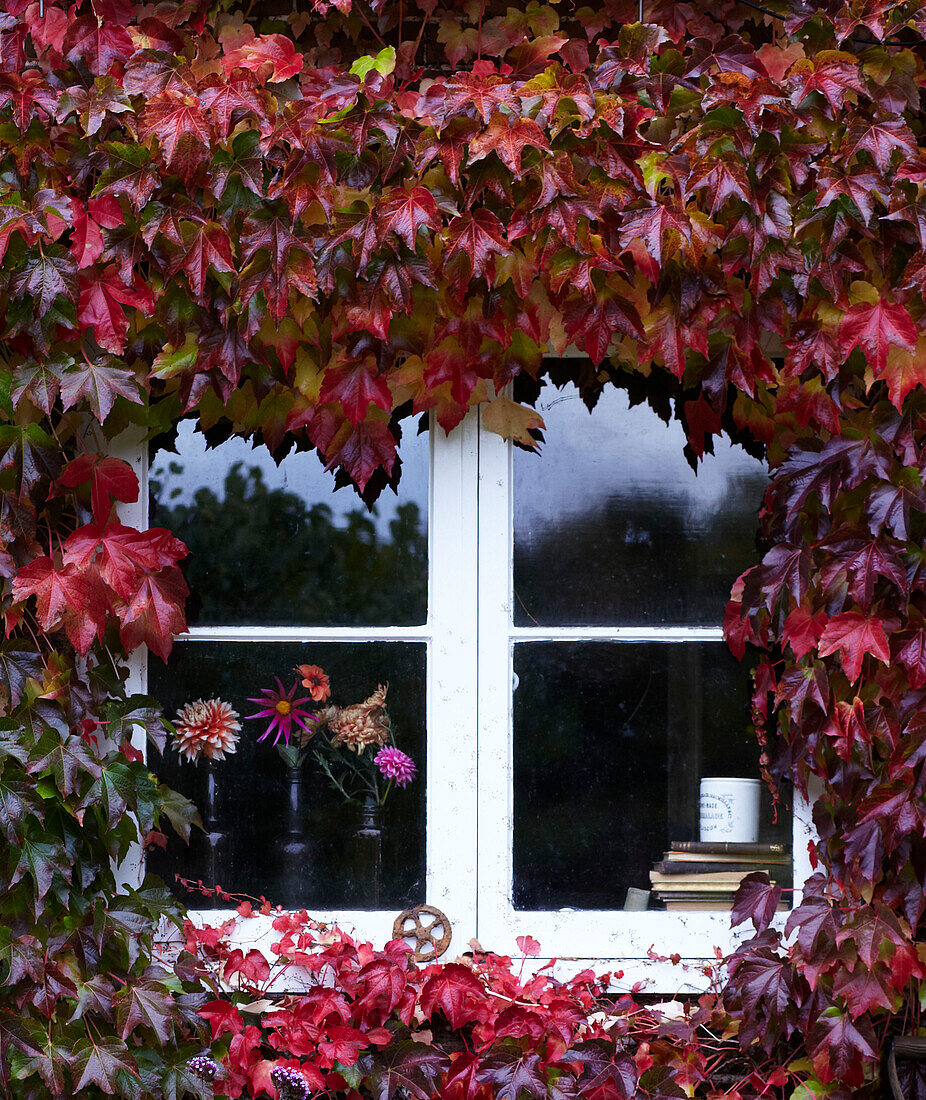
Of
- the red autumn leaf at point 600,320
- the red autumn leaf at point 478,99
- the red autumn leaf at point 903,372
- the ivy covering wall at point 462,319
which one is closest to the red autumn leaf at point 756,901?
the ivy covering wall at point 462,319

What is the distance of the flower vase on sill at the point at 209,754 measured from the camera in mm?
2248

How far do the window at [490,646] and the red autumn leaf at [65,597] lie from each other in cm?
31

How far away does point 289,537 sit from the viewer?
7.55 ft

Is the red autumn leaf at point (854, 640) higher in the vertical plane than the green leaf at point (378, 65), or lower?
lower

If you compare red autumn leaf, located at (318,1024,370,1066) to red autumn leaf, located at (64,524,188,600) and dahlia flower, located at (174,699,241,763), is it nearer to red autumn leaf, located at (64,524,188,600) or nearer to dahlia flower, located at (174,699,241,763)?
dahlia flower, located at (174,699,241,763)

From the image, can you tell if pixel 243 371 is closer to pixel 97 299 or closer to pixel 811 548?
pixel 97 299

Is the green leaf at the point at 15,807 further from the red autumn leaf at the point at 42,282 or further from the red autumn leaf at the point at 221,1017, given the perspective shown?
the red autumn leaf at the point at 42,282

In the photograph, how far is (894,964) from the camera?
1.97 meters

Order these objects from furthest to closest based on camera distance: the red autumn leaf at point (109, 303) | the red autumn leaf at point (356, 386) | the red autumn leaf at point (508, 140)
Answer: the red autumn leaf at point (356, 386)
the red autumn leaf at point (109, 303)
the red autumn leaf at point (508, 140)

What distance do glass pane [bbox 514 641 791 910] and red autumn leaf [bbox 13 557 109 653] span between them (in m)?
0.86

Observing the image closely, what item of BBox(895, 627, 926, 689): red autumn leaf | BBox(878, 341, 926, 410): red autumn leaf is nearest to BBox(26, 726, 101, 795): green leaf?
BBox(895, 627, 926, 689): red autumn leaf

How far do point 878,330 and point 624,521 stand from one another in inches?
25.1

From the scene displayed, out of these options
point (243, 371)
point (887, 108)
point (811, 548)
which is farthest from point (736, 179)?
point (243, 371)

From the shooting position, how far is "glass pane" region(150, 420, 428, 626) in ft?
7.50
